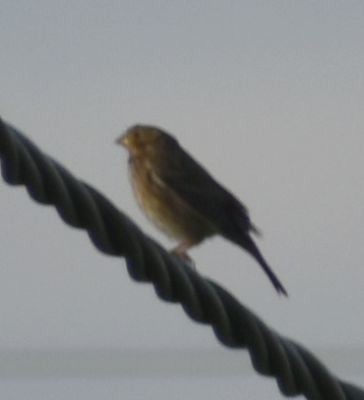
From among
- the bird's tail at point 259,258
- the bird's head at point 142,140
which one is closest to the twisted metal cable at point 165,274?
the bird's tail at point 259,258

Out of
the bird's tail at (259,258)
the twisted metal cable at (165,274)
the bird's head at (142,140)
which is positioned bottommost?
the twisted metal cable at (165,274)

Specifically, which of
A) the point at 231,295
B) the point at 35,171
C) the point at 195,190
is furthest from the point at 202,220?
the point at 35,171

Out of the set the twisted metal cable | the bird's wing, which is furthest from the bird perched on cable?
the twisted metal cable

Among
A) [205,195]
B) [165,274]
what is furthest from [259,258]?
[165,274]

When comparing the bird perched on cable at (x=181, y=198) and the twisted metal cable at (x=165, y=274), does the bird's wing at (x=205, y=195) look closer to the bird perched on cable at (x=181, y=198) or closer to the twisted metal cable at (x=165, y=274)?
the bird perched on cable at (x=181, y=198)

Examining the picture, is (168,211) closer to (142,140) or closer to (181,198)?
→ (181,198)

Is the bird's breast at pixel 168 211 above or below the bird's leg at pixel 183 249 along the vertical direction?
above

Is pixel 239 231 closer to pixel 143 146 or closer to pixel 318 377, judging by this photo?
pixel 143 146
